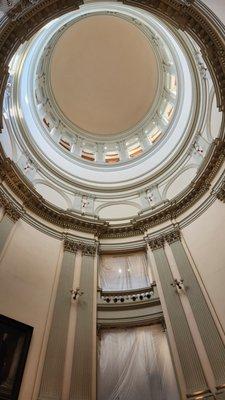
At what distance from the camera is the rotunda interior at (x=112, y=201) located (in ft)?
31.9

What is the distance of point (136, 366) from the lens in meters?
10.8

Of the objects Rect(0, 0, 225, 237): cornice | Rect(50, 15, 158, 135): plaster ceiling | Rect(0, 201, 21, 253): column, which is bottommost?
Rect(0, 201, 21, 253): column

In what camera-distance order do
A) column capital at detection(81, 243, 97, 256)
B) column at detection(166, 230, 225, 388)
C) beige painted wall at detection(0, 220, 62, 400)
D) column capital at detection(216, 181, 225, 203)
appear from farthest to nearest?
column capital at detection(81, 243, 97, 256) < column capital at detection(216, 181, 225, 203) < beige painted wall at detection(0, 220, 62, 400) < column at detection(166, 230, 225, 388)

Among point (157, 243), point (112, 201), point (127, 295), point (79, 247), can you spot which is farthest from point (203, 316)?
point (112, 201)

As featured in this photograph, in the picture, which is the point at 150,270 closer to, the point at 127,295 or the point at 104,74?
the point at 127,295

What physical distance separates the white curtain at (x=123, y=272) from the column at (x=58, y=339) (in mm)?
1929

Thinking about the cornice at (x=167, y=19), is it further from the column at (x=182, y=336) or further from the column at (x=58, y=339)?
the column at (x=58, y=339)

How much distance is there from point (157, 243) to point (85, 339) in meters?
5.89

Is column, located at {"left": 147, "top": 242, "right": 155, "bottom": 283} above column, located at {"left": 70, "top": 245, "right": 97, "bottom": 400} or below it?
above

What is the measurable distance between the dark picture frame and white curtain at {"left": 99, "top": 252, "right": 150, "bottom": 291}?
189 inches

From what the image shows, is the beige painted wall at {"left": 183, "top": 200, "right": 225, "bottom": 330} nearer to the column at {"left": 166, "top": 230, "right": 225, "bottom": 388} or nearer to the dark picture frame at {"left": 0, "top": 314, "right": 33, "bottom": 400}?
the column at {"left": 166, "top": 230, "right": 225, "bottom": 388}

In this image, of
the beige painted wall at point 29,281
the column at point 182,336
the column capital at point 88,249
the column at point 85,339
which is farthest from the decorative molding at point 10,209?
the column at point 182,336

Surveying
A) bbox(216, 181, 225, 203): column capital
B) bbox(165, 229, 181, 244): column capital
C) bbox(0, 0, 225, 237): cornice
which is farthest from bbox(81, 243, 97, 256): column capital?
bbox(216, 181, 225, 203): column capital

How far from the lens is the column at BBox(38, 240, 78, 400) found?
30.6 ft
